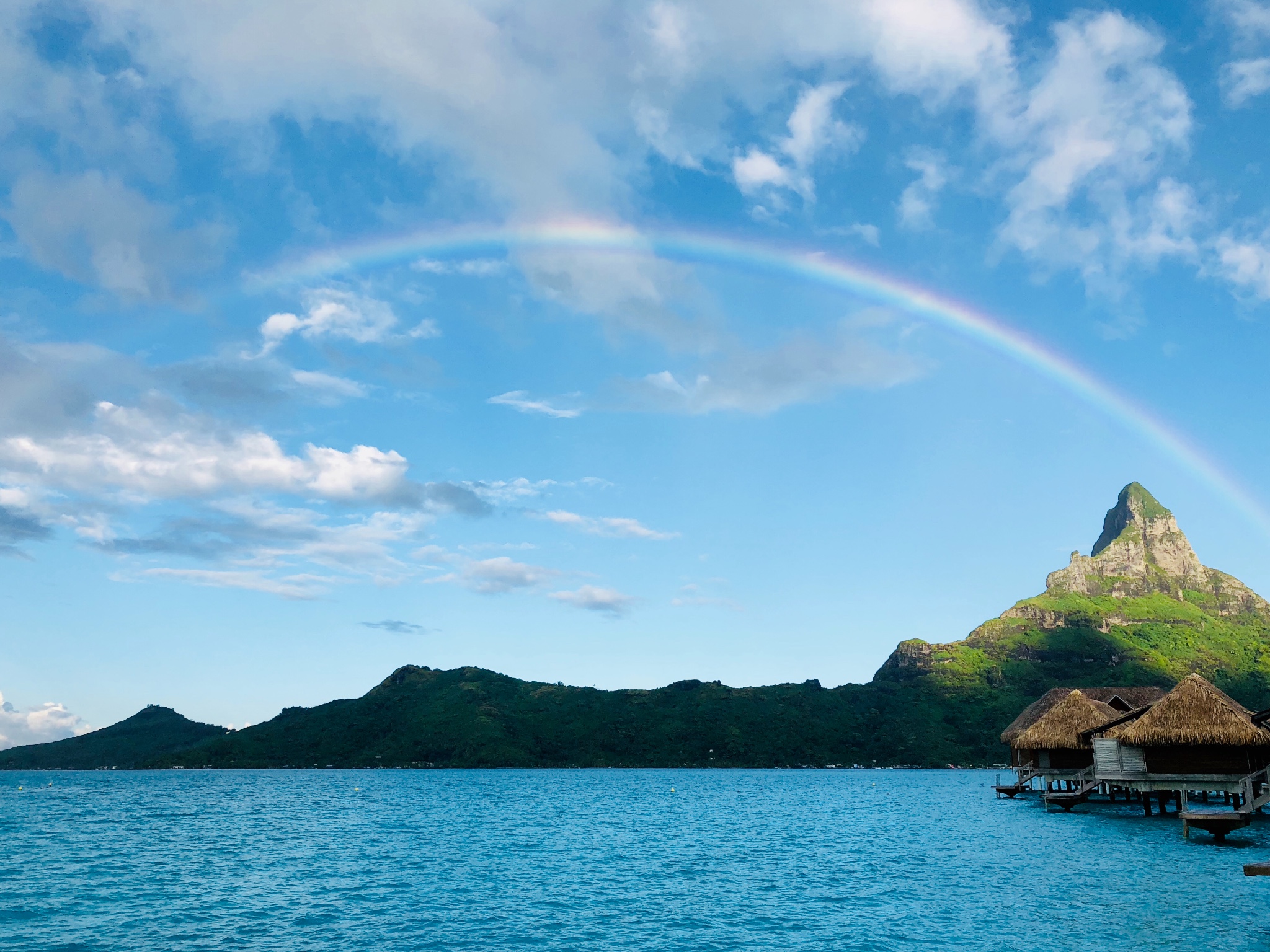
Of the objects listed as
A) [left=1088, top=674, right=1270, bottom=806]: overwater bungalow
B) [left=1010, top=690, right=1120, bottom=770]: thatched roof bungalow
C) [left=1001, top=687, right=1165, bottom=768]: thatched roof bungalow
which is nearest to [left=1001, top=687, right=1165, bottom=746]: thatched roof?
[left=1001, top=687, right=1165, bottom=768]: thatched roof bungalow

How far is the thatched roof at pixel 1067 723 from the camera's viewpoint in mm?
67000

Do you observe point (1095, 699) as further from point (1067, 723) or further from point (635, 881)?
point (635, 881)

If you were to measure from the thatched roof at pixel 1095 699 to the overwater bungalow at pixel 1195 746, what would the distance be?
1722 centimetres

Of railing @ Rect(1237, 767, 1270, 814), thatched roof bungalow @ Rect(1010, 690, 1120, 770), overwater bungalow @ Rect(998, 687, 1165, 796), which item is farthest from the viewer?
overwater bungalow @ Rect(998, 687, 1165, 796)

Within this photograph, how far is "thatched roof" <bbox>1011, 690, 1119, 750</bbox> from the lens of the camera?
67000 mm

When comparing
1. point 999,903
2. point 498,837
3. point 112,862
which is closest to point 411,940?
point 999,903

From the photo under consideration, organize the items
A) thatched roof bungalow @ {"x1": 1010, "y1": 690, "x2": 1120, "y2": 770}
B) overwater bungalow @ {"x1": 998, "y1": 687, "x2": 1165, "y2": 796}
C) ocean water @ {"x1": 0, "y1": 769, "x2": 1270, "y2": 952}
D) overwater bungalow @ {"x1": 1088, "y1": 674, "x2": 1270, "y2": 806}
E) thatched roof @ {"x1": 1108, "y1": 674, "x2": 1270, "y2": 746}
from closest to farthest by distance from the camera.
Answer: ocean water @ {"x1": 0, "y1": 769, "x2": 1270, "y2": 952}
thatched roof @ {"x1": 1108, "y1": 674, "x2": 1270, "y2": 746}
overwater bungalow @ {"x1": 1088, "y1": 674, "x2": 1270, "y2": 806}
thatched roof bungalow @ {"x1": 1010, "y1": 690, "x2": 1120, "y2": 770}
overwater bungalow @ {"x1": 998, "y1": 687, "x2": 1165, "y2": 796}

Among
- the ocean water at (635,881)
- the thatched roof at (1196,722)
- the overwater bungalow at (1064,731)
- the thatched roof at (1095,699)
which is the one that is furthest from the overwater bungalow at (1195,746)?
the thatched roof at (1095,699)

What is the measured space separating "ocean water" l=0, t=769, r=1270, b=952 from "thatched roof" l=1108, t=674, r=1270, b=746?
202 inches

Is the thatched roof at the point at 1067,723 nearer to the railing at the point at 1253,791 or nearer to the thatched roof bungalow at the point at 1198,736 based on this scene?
the thatched roof bungalow at the point at 1198,736

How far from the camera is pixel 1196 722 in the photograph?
50781 millimetres

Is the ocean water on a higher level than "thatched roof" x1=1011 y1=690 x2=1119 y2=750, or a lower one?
lower

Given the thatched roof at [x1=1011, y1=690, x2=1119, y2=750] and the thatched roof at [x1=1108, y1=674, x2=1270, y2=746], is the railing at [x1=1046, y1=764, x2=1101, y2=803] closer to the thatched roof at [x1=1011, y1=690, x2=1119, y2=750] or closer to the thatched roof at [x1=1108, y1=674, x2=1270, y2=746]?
the thatched roof at [x1=1011, y1=690, x2=1119, y2=750]

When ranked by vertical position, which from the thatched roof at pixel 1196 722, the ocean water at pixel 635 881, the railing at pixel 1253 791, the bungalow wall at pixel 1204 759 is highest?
the thatched roof at pixel 1196 722
